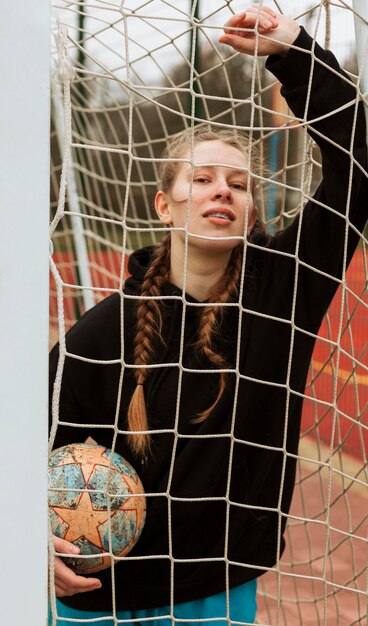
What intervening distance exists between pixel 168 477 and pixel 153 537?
0.16 metres

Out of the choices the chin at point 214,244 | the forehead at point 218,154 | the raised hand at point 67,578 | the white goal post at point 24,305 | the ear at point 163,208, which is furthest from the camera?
the ear at point 163,208

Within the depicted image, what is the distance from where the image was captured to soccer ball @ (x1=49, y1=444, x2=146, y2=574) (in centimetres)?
163

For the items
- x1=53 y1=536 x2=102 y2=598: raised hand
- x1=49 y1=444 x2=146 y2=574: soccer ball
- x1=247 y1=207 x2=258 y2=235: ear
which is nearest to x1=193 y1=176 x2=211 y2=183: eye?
x1=247 y1=207 x2=258 y2=235: ear

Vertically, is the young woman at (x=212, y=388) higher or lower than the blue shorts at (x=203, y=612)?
higher

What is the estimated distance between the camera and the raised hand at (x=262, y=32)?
161 centimetres

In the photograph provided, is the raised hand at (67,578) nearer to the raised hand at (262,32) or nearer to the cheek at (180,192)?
the cheek at (180,192)

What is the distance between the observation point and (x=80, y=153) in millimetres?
4590

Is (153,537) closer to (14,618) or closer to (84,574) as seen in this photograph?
(84,574)

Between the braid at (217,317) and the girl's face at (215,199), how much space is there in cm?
7

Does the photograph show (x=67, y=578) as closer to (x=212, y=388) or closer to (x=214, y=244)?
(x=212, y=388)

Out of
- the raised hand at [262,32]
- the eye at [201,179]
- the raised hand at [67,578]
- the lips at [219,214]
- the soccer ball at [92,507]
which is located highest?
the raised hand at [262,32]

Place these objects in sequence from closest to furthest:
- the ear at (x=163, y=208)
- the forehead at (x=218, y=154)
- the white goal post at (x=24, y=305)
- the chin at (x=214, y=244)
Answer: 1. the white goal post at (x=24, y=305)
2. the chin at (x=214, y=244)
3. the forehead at (x=218, y=154)
4. the ear at (x=163, y=208)

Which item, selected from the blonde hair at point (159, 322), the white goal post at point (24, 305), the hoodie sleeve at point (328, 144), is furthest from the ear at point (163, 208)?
the white goal post at point (24, 305)

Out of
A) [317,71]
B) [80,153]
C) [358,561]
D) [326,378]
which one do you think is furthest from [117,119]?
[317,71]
